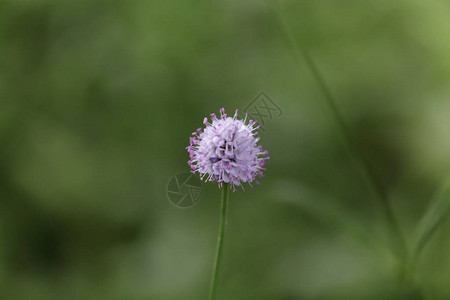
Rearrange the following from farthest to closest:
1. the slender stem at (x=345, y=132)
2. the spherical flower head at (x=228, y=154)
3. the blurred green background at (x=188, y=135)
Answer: the blurred green background at (x=188, y=135) < the slender stem at (x=345, y=132) < the spherical flower head at (x=228, y=154)

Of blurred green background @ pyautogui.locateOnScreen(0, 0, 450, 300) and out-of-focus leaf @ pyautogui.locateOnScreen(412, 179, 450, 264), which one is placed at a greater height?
blurred green background @ pyautogui.locateOnScreen(0, 0, 450, 300)

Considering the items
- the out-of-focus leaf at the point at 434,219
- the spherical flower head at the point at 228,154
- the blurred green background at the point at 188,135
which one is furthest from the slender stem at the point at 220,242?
the out-of-focus leaf at the point at 434,219

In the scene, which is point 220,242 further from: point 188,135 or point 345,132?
point 188,135

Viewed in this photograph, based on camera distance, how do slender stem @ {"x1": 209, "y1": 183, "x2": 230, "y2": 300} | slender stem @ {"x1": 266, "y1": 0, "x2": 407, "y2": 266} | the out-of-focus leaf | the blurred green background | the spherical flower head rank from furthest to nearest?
the blurred green background → slender stem @ {"x1": 266, "y1": 0, "x2": 407, "y2": 266} → the out-of-focus leaf → the spherical flower head → slender stem @ {"x1": 209, "y1": 183, "x2": 230, "y2": 300}

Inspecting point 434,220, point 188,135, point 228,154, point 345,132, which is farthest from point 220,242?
point 188,135

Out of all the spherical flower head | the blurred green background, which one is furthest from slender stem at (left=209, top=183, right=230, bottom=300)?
the blurred green background

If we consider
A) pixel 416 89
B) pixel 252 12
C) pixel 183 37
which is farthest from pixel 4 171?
pixel 416 89

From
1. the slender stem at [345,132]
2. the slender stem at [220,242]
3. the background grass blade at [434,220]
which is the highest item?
the slender stem at [345,132]

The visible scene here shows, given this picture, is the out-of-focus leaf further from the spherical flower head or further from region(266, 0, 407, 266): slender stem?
the spherical flower head

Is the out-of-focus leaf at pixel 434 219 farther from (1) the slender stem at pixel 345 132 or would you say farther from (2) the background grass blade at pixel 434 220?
(1) the slender stem at pixel 345 132
